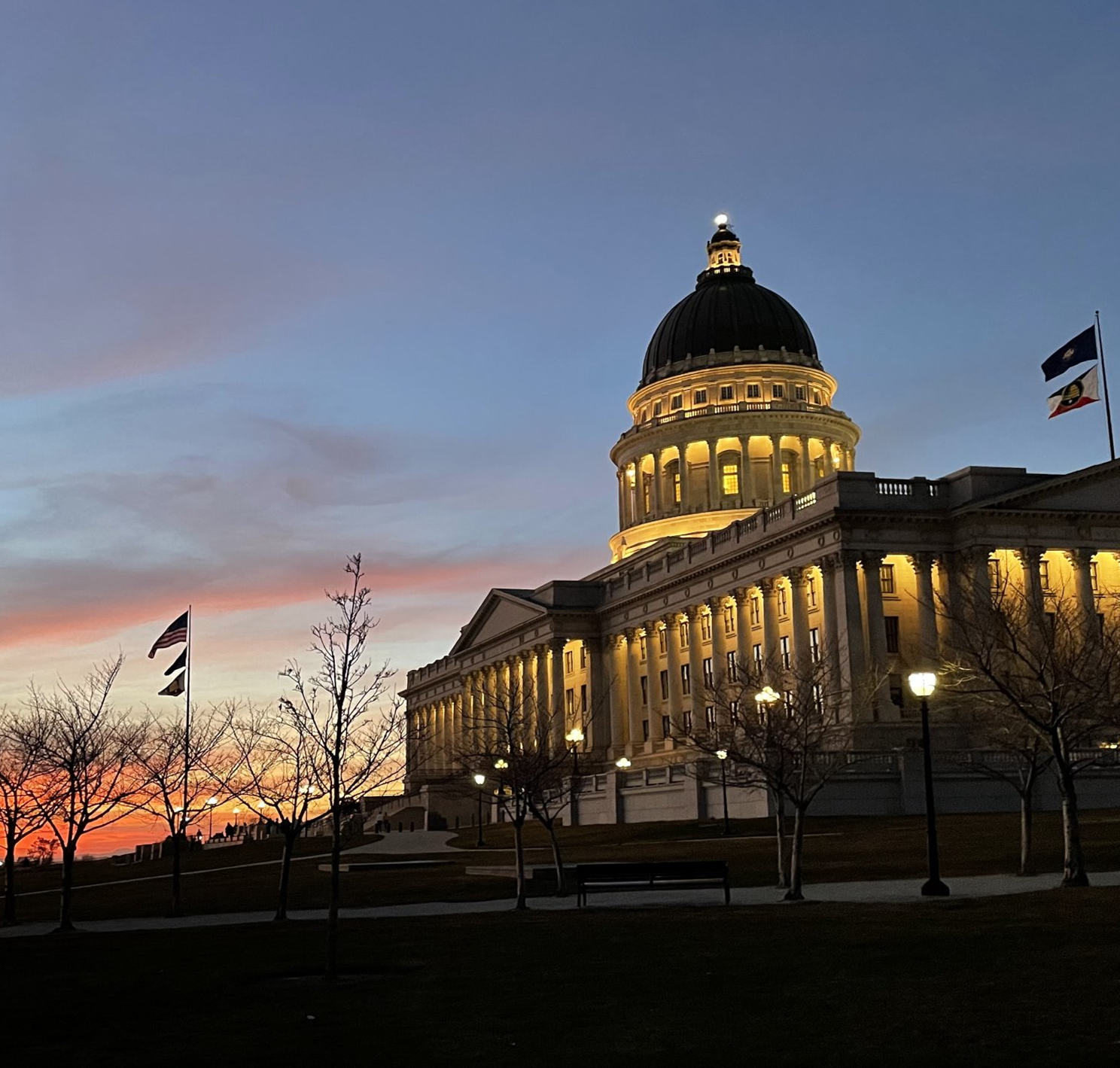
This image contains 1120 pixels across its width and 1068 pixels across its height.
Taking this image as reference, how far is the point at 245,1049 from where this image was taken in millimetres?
14477

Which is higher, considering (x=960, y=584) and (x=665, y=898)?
(x=960, y=584)

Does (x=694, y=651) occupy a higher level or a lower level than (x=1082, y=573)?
lower

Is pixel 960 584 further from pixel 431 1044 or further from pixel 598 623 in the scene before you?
pixel 431 1044

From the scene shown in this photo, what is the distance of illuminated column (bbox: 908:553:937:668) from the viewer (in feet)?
249

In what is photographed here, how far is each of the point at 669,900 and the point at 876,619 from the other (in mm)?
49059

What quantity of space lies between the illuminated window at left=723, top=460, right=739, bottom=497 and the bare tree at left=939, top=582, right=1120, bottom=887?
53.9 metres

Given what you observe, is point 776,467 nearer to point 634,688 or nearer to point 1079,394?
point 634,688

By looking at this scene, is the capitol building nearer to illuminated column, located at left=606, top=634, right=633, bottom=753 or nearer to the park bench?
illuminated column, located at left=606, top=634, right=633, bottom=753

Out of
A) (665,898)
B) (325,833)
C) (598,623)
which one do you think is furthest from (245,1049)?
(598,623)

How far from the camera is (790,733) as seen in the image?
35062mm

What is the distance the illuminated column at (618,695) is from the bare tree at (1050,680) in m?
40.4

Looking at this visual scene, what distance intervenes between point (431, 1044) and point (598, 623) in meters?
101

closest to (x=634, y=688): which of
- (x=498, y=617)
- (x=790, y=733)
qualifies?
(x=498, y=617)

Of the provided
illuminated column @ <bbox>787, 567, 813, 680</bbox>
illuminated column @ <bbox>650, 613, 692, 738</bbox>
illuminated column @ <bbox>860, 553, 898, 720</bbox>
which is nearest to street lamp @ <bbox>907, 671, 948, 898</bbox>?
illuminated column @ <bbox>860, 553, 898, 720</bbox>
